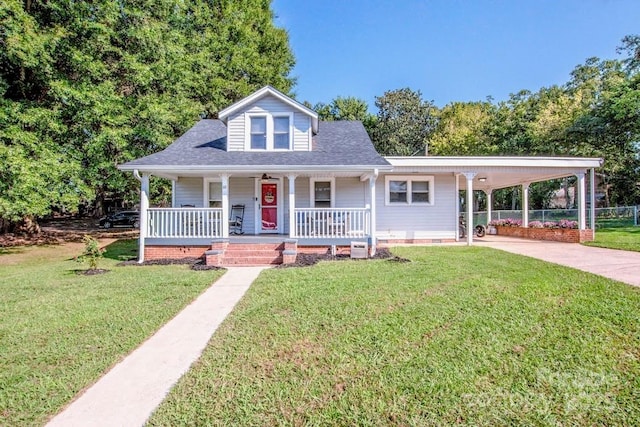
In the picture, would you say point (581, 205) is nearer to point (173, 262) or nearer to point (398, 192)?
point (398, 192)

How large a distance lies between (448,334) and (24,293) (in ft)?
25.0

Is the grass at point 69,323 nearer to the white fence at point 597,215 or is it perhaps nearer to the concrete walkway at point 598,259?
the concrete walkway at point 598,259

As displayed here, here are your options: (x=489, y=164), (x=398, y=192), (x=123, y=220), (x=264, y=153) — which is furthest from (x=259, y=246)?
(x=123, y=220)

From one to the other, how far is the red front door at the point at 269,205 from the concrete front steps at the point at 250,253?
7.84ft

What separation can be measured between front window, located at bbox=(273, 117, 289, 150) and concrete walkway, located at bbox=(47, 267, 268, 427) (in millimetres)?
7633

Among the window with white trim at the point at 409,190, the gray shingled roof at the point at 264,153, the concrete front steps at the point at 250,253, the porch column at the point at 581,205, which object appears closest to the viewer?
the concrete front steps at the point at 250,253

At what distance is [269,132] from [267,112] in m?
0.70

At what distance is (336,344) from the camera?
3.92 metres

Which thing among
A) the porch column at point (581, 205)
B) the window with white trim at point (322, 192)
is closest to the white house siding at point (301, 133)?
the window with white trim at point (322, 192)

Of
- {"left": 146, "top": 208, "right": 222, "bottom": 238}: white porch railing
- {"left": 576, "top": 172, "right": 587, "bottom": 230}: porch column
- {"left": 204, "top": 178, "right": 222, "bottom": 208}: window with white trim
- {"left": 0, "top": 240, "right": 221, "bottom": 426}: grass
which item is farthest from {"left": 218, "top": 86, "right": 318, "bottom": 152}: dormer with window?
{"left": 576, "top": 172, "right": 587, "bottom": 230}: porch column

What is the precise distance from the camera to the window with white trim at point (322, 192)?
12.9 meters

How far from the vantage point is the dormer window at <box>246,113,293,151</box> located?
1210 cm

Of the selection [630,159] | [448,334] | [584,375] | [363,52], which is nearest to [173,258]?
[448,334]

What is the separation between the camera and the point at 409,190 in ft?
44.6
